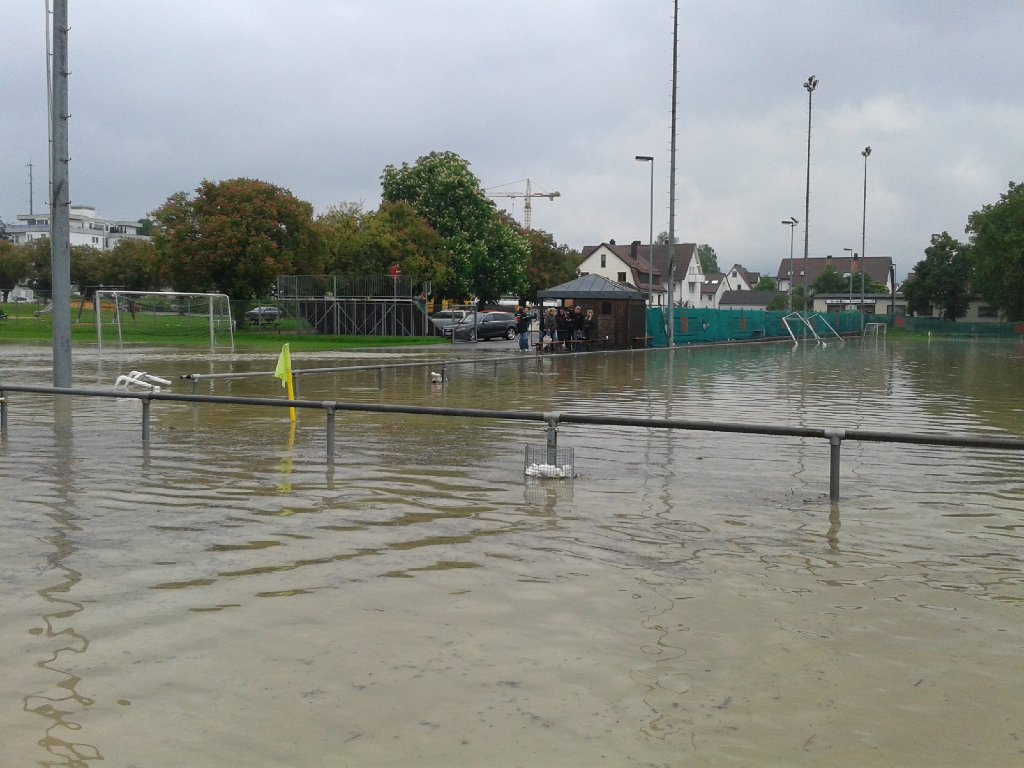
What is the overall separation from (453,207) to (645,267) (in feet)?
192

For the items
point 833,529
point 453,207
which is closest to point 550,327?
point 453,207

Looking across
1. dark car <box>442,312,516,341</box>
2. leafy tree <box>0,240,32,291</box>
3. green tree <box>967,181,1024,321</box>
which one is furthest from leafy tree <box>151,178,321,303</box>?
green tree <box>967,181,1024,321</box>

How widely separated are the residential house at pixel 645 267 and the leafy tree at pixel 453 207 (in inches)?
1731

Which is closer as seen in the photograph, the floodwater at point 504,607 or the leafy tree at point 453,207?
the floodwater at point 504,607

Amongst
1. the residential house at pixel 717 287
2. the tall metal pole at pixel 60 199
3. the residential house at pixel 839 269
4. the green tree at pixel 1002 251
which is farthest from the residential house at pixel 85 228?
the tall metal pole at pixel 60 199

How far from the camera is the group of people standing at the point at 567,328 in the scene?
41.6 m

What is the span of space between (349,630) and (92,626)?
1.32 meters

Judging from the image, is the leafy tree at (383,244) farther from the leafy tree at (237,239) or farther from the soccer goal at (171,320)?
the soccer goal at (171,320)

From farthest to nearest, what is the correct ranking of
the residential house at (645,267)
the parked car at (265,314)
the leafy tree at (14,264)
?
1. the residential house at (645,267)
2. the leafy tree at (14,264)
3. the parked car at (265,314)

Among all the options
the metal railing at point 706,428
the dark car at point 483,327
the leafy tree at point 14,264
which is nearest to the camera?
the metal railing at point 706,428

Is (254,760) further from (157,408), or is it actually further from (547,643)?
(157,408)

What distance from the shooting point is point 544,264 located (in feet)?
324

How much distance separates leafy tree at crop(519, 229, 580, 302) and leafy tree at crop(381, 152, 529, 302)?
23311mm

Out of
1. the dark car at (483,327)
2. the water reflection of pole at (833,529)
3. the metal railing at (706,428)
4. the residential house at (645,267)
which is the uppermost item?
the residential house at (645,267)
